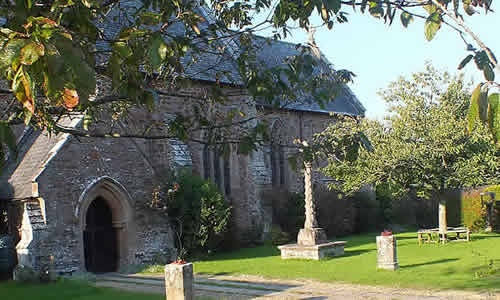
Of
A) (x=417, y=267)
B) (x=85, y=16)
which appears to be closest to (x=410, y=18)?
(x=85, y=16)

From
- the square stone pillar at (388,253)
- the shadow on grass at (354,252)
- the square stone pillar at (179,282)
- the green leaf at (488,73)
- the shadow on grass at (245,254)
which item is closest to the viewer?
the green leaf at (488,73)

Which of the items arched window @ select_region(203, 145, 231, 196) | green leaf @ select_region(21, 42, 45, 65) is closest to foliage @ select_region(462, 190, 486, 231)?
arched window @ select_region(203, 145, 231, 196)

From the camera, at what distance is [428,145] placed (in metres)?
21.4

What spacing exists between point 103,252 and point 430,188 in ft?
41.8

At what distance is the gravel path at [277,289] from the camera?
36.2 ft

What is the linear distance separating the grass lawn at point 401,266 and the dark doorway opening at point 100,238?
108 inches

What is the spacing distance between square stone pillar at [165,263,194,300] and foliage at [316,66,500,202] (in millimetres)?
12400

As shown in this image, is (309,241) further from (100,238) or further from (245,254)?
(100,238)

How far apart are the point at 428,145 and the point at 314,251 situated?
6910 mm

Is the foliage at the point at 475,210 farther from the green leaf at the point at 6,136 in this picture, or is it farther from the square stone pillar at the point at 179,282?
the green leaf at the point at 6,136

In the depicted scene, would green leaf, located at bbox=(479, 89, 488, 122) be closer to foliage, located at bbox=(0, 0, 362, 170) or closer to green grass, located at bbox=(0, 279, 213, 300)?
foliage, located at bbox=(0, 0, 362, 170)

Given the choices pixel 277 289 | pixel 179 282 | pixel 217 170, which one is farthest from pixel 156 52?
pixel 217 170

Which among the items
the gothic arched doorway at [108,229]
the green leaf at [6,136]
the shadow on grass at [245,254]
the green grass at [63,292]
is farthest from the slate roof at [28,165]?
the green leaf at [6,136]

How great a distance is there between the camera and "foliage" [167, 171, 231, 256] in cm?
1873
